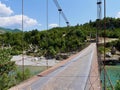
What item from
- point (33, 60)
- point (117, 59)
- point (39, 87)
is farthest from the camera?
point (117, 59)

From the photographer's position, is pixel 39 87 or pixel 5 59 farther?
pixel 5 59

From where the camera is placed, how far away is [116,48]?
60.0 meters

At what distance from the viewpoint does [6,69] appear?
2166cm

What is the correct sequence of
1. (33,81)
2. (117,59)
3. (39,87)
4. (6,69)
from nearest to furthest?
(39,87) → (33,81) → (6,69) → (117,59)

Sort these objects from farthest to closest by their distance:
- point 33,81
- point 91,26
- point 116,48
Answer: point 91,26 → point 116,48 → point 33,81

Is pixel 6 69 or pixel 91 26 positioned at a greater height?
pixel 91 26

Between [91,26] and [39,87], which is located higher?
[91,26]

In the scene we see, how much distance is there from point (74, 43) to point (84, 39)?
18.4 ft

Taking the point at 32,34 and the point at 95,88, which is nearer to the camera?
the point at 95,88

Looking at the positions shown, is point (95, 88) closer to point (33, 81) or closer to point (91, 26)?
point (33, 81)

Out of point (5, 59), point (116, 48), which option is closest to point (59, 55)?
point (116, 48)

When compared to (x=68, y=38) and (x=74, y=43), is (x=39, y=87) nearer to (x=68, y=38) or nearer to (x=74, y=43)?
(x=74, y=43)

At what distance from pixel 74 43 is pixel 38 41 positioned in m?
7.59

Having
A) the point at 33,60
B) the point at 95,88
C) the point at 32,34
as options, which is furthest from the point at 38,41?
the point at 95,88
